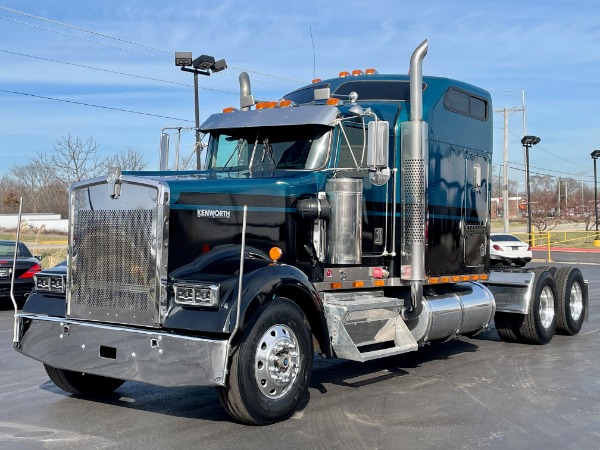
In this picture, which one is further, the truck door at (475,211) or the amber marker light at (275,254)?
the truck door at (475,211)

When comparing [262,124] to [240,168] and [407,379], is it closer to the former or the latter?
[240,168]

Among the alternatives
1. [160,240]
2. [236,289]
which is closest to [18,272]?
[160,240]

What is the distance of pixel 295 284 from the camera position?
6562 millimetres

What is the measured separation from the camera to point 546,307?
1141 cm

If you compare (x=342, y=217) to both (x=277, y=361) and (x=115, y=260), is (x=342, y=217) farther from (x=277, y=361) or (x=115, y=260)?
(x=115, y=260)

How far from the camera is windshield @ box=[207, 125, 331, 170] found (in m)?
7.75

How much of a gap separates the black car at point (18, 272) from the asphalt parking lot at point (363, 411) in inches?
236

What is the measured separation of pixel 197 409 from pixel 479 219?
504 centimetres

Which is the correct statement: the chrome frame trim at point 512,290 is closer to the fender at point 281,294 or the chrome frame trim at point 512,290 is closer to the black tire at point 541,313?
the black tire at point 541,313

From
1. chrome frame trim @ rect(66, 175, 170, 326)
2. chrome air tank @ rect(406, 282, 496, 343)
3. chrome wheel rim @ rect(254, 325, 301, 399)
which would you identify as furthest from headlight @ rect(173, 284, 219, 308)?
chrome air tank @ rect(406, 282, 496, 343)

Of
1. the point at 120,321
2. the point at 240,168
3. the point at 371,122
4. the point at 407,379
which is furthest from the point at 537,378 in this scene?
the point at 120,321

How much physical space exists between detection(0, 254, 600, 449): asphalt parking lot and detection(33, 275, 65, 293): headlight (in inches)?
43.2

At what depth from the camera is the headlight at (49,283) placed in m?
6.95

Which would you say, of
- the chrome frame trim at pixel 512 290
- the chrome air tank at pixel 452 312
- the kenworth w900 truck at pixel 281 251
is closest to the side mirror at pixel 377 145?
the kenworth w900 truck at pixel 281 251
